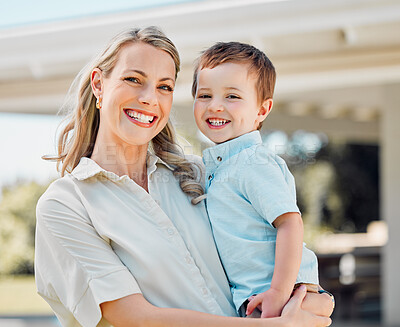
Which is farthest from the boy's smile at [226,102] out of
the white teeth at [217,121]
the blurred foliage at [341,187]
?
the blurred foliage at [341,187]

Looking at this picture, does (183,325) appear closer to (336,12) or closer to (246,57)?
(246,57)

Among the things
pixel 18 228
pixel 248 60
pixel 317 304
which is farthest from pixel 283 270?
pixel 18 228

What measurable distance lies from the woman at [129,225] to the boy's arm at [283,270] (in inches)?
1.4

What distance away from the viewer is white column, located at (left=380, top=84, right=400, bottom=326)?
20.0ft

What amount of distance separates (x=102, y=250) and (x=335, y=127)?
7.55 meters

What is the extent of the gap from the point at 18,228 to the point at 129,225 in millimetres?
11278

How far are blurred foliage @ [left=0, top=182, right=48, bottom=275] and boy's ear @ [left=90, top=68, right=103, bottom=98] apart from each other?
35.5ft

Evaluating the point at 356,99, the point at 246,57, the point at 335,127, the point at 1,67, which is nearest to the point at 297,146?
the point at 335,127

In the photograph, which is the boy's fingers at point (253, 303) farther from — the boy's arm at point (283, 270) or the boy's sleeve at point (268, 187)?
the boy's sleeve at point (268, 187)

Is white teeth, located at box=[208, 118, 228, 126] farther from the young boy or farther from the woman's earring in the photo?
the woman's earring

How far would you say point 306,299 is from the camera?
A: 161 cm

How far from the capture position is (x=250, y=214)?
1678mm

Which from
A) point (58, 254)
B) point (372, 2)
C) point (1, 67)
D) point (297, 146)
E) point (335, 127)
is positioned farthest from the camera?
point (297, 146)

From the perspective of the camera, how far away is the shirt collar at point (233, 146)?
1.79 m
